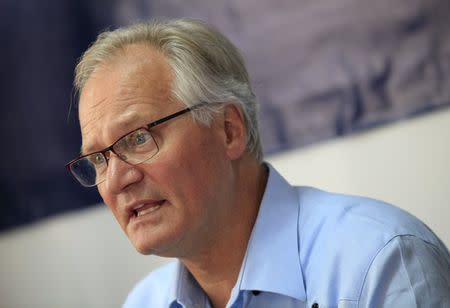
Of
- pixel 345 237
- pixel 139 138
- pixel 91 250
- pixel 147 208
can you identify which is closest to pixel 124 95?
pixel 139 138

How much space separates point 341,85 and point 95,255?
3.40ft

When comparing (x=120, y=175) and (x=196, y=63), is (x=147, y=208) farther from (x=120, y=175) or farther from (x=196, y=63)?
(x=196, y=63)

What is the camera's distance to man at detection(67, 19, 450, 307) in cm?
140

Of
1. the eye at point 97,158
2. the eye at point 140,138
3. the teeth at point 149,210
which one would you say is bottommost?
the teeth at point 149,210

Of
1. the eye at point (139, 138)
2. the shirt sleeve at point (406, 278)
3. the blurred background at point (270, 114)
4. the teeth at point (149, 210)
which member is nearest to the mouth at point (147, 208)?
the teeth at point (149, 210)

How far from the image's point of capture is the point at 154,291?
1.81 m

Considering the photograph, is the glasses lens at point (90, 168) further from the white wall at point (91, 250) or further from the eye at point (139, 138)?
the white wall at point (91, 250)

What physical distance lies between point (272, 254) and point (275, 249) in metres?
0.01

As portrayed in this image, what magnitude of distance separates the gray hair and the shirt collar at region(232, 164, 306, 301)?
0.46ft

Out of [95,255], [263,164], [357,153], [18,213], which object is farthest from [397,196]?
[18,213]

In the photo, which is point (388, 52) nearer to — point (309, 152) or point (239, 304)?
point (309, 152)

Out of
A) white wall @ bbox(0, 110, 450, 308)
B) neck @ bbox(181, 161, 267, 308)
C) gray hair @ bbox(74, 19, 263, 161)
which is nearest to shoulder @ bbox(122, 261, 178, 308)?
neck @ bbox(181, 161, 267, 308)

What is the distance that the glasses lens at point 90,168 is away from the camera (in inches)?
60.9

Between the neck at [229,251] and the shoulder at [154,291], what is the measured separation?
0.15 meters
